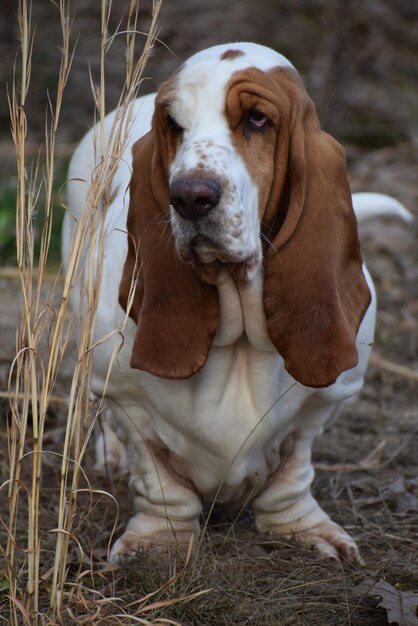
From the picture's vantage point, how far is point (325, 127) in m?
7.74

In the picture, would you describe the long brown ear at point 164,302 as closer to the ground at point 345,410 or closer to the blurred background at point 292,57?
the ground at point 345,410

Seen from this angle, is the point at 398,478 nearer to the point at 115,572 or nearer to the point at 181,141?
the point at 115,572

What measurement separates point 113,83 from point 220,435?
22.4 feet

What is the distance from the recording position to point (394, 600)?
9.70ft

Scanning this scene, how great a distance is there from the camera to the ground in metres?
3.05

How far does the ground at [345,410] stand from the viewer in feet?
Result: 10.0

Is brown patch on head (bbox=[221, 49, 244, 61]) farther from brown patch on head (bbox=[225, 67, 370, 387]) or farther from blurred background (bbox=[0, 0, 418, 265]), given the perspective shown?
blurred background (bbox=[0, 0, 418, 265])

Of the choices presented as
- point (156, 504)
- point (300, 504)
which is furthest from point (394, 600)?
point (156, 504)

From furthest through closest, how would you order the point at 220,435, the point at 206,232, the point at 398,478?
the point at 398,478 < the point at 220,435 < the point at 206,232

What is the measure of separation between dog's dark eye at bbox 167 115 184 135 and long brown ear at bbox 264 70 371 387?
0.94 ft

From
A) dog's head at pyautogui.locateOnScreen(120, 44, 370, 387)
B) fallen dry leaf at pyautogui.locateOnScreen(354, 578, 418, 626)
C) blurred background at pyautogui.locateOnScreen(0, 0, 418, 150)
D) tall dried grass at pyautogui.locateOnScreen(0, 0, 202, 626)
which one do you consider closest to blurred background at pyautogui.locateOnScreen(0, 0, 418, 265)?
blurred background at pyautogui.locateOnScreen(0, 0, 418, 150)

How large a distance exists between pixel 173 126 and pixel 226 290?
0.51 metres

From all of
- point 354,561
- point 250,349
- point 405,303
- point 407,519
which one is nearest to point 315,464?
point 407,519

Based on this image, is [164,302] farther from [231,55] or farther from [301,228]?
[231,55]
